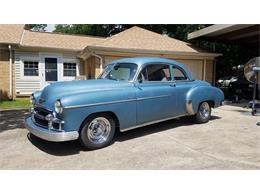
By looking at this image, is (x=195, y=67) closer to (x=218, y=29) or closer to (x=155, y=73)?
(x=218, y=29)

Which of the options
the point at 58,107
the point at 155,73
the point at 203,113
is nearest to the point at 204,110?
the point at 203,113

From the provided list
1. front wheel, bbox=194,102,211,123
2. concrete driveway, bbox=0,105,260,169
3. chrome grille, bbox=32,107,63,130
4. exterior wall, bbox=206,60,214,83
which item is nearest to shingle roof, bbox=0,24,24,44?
concrete driveway, bbox=0,105,260,169

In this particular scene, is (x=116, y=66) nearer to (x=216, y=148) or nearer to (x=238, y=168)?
(x=216, y=148)

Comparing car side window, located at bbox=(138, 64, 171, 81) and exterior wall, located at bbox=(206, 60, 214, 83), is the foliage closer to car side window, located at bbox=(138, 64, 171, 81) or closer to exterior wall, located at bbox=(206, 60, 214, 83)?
exterior wall, located at bbox=(206, 60, 214, 83)

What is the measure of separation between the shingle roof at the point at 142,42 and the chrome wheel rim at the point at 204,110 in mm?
6229

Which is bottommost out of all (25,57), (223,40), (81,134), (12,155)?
(12,155)

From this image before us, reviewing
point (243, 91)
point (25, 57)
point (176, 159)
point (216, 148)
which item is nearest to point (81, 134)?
point (176, 159)

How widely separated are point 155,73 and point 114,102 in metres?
1.67

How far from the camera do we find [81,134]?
185 inches

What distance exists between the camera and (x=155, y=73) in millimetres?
6156

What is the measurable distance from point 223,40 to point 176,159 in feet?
43.0

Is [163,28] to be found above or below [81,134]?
above

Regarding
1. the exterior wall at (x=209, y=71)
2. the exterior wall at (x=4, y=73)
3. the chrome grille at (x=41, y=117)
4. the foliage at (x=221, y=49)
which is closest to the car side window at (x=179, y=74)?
the chrome grille at (x=41, y=117)

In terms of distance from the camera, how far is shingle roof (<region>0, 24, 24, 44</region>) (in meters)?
13.4
